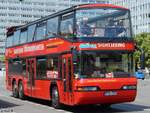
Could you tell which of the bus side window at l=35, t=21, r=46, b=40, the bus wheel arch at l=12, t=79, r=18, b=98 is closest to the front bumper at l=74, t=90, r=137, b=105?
the bus side window at l=35, t=21, r=46, b=40

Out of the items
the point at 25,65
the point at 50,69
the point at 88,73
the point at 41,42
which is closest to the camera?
the point at 88,73

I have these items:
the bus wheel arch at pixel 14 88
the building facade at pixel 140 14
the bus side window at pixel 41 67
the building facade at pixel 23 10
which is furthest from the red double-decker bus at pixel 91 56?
the building facade at pixel 140 14

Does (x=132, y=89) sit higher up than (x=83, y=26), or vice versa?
(x=83, y=26)

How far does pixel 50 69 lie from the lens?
18469 mm

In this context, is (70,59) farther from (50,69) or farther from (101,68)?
(50,69)

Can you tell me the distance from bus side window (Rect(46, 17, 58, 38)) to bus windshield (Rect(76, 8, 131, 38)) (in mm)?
1913

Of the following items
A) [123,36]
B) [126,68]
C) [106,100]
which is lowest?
[106,100]

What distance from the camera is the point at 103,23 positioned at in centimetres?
1648

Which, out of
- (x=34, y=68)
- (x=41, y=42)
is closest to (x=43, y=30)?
(x=41, y=42)

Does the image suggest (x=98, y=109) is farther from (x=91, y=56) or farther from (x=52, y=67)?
(x=91, y=56)

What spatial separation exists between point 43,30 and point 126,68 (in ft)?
15.7

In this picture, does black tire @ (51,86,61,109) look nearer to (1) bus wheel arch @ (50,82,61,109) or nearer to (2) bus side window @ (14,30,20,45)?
(1) bus wheel arch @ (50,82,61,109)

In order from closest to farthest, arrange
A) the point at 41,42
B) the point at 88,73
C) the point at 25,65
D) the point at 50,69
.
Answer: the point at 88,73 → the point at 50,69 → the point at 41,42 → the point at 25,65

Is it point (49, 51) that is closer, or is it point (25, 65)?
point (49, 51)
